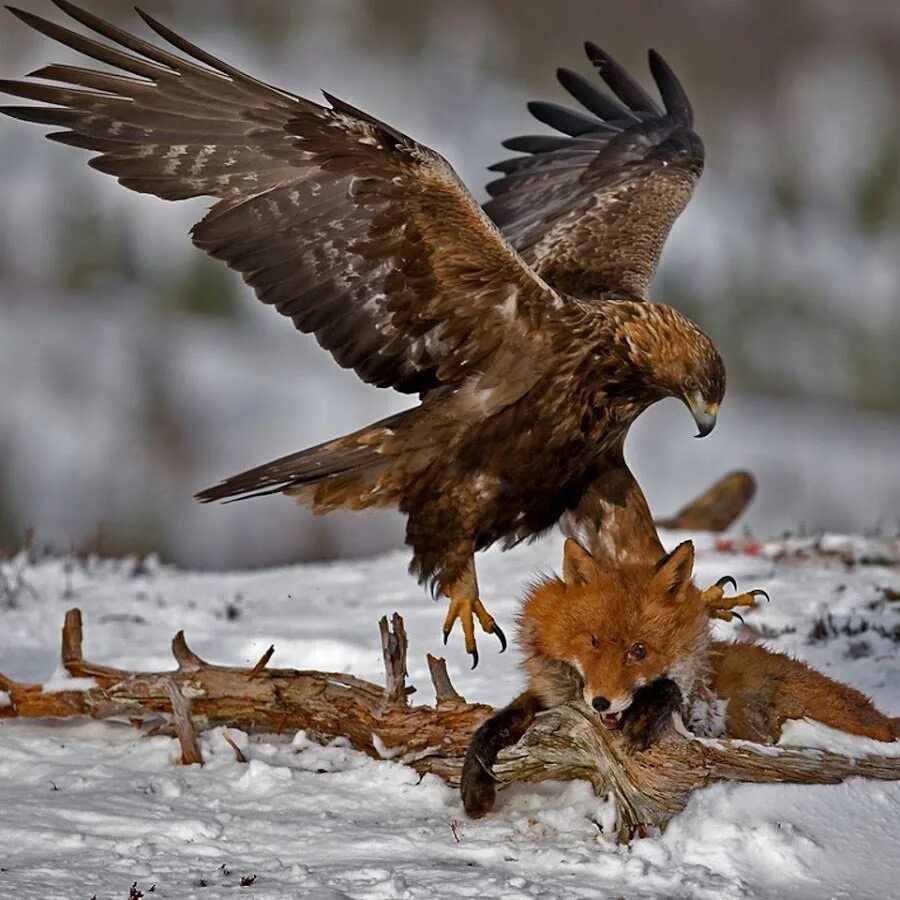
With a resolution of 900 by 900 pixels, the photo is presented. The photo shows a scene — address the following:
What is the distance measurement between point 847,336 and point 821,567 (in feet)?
63.3

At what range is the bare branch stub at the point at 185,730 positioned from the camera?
469 cm

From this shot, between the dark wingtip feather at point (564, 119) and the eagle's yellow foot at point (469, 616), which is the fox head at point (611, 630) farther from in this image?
the dark wingtip feather at point (564, 119)

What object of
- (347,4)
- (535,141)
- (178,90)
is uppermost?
(347,4)

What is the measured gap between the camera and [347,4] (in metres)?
31.5

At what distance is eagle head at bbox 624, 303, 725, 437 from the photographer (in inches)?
206

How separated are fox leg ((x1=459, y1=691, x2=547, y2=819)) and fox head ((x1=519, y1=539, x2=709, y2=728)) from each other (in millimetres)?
159

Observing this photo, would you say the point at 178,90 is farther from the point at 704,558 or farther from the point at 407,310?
the point at 704,558

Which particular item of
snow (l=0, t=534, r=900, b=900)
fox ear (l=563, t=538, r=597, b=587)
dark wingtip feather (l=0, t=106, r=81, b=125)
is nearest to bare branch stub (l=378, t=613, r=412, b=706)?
snow (l=0, t=534, r=900, b=900)

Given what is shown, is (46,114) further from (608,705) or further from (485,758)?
(608,705)

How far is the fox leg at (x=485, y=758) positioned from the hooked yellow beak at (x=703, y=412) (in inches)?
57.7

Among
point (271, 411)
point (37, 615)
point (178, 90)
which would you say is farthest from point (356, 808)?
point (271, 411)

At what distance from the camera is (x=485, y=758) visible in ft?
13.4

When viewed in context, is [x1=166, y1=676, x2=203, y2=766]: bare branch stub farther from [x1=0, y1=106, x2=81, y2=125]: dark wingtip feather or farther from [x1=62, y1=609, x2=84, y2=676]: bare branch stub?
[x1=0, y1=106, x2=81, y2=125]: dark wingtip feather

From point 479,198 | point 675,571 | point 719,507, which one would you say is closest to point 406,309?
point 675,571
